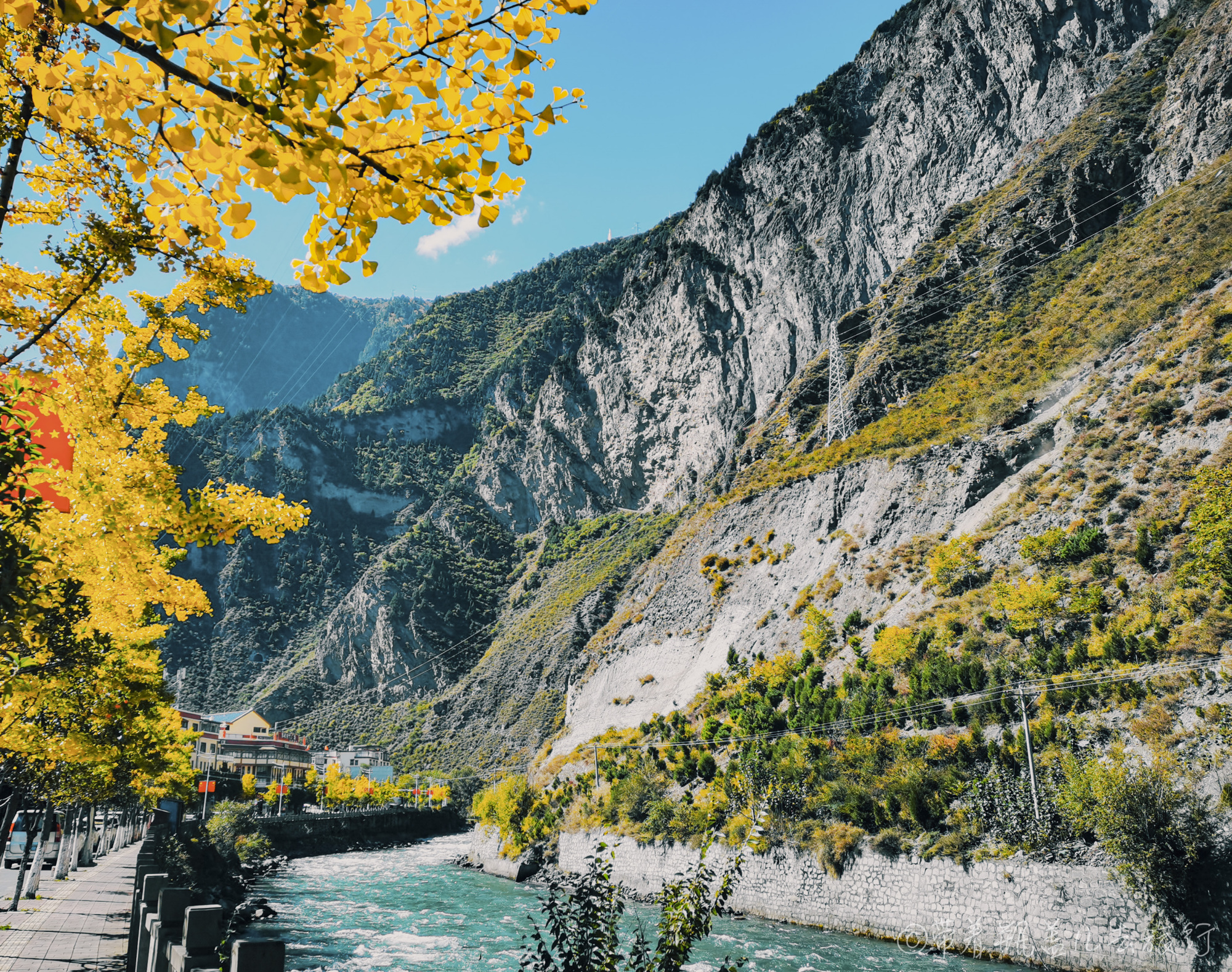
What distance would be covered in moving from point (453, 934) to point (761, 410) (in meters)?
73.1

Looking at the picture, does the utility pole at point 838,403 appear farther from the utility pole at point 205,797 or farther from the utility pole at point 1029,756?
the utility pole at point 205,797

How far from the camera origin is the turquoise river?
18.8 meters

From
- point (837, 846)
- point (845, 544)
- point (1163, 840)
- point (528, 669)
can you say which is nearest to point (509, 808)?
point (837, 846)

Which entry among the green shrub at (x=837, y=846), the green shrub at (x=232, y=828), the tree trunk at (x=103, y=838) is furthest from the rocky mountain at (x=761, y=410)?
the tree trunk at (x=103, y=838)

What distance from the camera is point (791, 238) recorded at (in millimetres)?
91125

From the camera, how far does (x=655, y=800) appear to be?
107 feet

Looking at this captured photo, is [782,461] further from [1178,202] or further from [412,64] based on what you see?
[412,64]

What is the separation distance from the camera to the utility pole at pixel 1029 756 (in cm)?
1917

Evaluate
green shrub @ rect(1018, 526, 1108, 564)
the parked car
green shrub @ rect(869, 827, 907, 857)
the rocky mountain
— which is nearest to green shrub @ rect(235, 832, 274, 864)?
the parked car

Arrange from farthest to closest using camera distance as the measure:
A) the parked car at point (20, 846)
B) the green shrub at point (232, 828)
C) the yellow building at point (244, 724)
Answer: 1. the yellow building at point (244, 724)
2. the green shrub at point (232, 828)
3. the parked car at point (20, 846)

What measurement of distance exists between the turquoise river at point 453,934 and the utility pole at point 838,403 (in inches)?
1526

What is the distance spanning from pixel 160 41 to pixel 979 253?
69975mm

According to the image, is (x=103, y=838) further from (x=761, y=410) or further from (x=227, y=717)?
(x=761, y=410)

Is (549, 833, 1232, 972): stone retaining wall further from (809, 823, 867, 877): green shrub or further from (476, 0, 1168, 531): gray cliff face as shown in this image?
(476, 0, 1168, 531): gray cliff face
